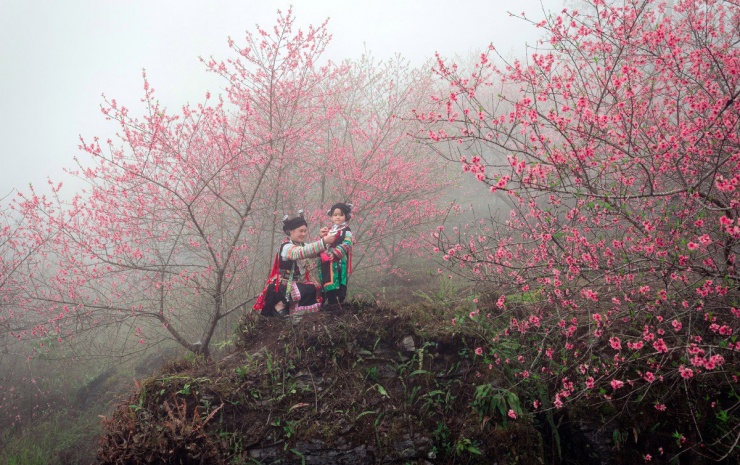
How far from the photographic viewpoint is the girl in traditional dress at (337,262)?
176 inches

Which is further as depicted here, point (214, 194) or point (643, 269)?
point (214, 194)

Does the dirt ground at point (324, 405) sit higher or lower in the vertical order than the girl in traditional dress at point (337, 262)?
lower

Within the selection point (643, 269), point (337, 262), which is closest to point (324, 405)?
point (337, 262)

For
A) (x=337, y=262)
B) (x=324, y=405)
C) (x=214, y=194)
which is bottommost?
(x=324, y=405)

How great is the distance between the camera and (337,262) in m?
4.59

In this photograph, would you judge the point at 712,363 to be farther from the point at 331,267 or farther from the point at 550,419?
the point at 331,267

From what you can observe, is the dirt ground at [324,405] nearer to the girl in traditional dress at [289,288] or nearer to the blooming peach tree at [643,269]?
the girl in traditional dress at [289,288]

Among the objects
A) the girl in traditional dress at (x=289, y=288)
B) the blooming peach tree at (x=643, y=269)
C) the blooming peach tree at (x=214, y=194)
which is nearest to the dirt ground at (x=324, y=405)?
the girl in traditional dress at (x=289, y=288)

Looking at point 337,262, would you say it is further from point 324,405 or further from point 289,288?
point 324,405

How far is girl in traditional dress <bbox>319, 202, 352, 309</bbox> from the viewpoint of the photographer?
447 centimetres

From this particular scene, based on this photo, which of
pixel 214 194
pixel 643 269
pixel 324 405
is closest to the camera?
pixel 643 269

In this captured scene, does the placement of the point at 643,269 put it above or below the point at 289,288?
above

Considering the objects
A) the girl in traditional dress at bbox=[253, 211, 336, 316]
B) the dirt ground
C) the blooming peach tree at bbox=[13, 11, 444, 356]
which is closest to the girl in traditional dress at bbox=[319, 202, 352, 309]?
the girl in traditional dress at bbox=[253, 211, 336, 316]

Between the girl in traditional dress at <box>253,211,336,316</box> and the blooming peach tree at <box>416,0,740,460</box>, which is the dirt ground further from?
the blooming peach tree at <box>416,0,740,460</box>
